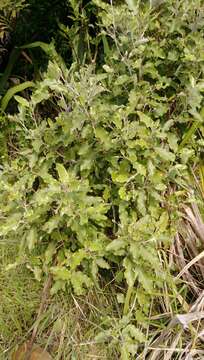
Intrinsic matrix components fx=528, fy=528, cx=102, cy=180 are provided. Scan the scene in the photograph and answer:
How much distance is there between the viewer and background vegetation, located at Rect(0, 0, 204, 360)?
1.97 m

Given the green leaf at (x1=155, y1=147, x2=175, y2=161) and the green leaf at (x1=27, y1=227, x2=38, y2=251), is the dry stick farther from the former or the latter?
the green leaf at (x1=155, y1=147, x2=175, y2=161)

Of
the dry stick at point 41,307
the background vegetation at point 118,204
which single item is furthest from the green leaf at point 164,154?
the dry stick at point 41,307

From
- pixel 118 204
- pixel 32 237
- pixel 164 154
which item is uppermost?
pixel 164 154

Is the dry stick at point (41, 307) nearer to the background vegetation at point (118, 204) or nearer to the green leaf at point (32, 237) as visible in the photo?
the background vegetation at point (118, 204)

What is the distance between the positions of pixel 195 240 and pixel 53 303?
2.12ft

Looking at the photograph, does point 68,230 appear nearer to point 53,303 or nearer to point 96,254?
point 96,254

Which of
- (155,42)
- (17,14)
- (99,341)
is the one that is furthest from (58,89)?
(99,341)

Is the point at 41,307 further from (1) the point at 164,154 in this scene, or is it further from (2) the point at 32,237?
(1) the point at 164,154

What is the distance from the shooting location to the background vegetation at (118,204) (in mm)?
1969

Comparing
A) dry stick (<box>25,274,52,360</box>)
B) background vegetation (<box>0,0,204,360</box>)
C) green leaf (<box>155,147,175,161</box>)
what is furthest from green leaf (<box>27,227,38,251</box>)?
green leaf (<box>155,147,175,161</box>)

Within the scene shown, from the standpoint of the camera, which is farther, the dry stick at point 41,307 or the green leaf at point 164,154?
the dry stick at point 41,307

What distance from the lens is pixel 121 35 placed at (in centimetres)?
206

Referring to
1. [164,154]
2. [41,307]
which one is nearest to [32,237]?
[41,307]

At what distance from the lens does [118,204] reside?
2.07 metres
